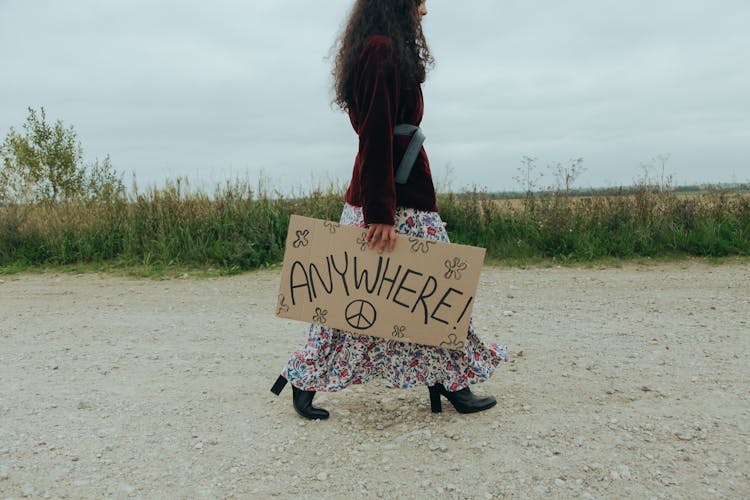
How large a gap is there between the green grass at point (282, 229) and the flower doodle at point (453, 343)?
5.00 meters

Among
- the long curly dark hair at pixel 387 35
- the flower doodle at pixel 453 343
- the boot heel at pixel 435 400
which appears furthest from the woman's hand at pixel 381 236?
the boot heel at pixel 435 400

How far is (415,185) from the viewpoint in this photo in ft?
10.0

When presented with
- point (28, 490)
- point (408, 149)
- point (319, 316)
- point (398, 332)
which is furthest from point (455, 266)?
point (28, 490)

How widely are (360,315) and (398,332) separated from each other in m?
0.21

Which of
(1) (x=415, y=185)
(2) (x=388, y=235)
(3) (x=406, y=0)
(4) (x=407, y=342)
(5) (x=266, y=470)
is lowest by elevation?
(5) (x=266, y=470)

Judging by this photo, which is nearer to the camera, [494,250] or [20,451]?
[20,451]

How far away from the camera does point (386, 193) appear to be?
289 centimetres

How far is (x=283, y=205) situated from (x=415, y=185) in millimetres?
6628

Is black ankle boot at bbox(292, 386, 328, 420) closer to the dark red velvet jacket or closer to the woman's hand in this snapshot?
the woman's hand

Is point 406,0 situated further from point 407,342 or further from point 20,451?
point 20,451

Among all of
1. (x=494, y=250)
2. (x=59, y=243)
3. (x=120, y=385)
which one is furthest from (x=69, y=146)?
(x=120, y=385)

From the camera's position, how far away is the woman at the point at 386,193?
9.37 feet

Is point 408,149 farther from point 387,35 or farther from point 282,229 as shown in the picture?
point 282,229

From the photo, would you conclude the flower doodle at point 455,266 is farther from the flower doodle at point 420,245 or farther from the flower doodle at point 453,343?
the flower doodle at point 453,343
